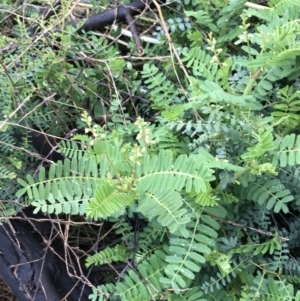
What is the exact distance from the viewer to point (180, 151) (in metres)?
0.99

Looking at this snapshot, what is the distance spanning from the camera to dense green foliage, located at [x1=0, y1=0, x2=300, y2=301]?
32.7 inches

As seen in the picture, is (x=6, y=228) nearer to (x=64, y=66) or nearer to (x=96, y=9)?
(x=64, y=66)

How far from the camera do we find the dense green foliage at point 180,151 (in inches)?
32.7

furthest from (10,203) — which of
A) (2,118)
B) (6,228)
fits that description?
(2,118)

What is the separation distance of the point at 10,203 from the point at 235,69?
66 centimetres

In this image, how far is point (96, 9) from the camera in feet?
4.38

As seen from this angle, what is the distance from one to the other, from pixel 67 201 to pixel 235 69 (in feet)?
1.81

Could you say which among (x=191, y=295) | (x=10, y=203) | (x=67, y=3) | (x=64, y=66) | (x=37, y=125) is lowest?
(x=191, y=295)

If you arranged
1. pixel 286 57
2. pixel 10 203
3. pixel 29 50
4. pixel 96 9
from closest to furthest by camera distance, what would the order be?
pixel 286 57 → pixel 10 203 → pixel 29 50 → pixel 96 9

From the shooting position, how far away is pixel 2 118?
43.6 inches

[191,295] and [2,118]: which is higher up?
[2,118]

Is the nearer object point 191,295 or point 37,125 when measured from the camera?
point 191,295

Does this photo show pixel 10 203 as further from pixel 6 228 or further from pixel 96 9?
pixel 96 9

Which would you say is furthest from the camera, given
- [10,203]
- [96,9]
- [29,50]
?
[96,9]
